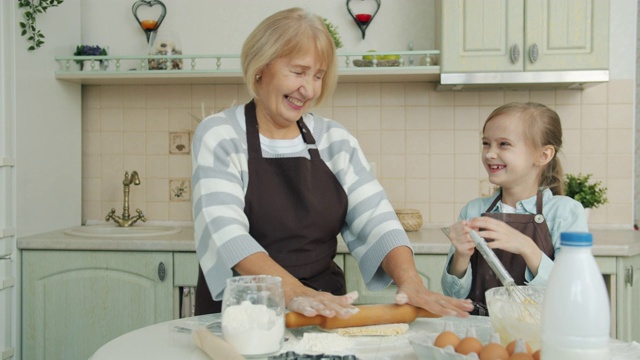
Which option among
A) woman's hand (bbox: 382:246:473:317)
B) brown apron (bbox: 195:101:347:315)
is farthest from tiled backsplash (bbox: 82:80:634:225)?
woman's hand (bbox: 382:246:473:317)

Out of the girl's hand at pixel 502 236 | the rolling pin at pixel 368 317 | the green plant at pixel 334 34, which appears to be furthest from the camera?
the green plant at pixel 334 34

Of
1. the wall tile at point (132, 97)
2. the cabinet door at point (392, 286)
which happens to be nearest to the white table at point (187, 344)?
the cabinet door at point (392, 286)

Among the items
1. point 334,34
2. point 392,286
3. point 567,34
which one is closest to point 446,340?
point 392,286

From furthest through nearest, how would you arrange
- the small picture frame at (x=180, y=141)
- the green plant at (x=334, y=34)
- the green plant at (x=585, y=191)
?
the small picture frame at (x=180, y=141)
the green plant at (x=334, y=34)
the green plant at (x=585, y=191)

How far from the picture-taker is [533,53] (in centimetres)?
255

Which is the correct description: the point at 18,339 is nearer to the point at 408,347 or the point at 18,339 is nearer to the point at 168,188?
the point at 168,188

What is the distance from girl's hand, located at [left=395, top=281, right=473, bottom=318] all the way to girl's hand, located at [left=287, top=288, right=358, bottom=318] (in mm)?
135

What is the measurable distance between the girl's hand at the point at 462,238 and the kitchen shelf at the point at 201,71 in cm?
125

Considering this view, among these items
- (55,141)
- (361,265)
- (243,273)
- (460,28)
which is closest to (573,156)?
(460,28)

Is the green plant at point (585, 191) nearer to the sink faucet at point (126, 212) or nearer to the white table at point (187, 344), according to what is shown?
the white table at point (187, 344)

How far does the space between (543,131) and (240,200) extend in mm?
743

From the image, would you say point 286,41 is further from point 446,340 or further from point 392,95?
point 392,95

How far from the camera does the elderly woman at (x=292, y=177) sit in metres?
1.56

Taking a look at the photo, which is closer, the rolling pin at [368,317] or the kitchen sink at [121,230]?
the rolling pin at [368,317]
